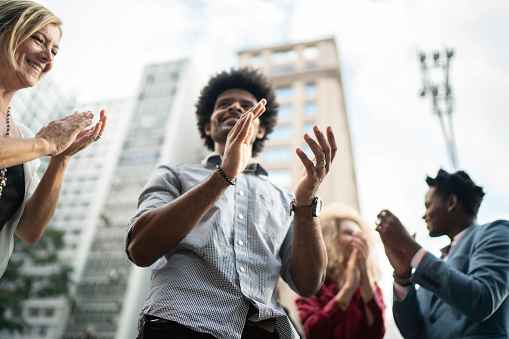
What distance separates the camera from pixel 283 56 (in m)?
36.8

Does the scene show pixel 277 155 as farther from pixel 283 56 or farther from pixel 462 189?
pixel 462 189

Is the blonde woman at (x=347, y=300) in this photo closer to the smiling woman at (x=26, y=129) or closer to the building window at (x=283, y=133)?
the smiling woman at (x=26, y=129)

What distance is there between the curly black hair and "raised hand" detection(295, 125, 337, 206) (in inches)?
45.5

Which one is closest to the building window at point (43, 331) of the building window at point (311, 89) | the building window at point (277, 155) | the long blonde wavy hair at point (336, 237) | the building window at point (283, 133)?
the building window at point (277, 155)

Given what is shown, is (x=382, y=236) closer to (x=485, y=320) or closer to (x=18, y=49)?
(x=485, y=320)

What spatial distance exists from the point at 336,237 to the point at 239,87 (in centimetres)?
175

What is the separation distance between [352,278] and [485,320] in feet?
3.52

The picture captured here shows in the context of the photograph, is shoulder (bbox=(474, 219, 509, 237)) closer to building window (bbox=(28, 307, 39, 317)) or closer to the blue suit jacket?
the blue suit jacket

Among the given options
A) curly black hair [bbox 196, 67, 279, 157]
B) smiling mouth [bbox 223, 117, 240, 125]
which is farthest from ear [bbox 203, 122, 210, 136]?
smiling mouth [bbox 223, 117, 240, 125]

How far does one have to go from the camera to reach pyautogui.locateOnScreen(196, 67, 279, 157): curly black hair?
297 centimetres

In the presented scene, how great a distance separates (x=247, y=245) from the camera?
1.83 metres

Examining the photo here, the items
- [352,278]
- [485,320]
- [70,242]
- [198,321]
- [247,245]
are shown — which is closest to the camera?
[198,321]

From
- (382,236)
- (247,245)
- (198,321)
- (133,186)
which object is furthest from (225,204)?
(133,186)

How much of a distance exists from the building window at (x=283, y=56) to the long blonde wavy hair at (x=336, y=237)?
→ 3401 centimetres
